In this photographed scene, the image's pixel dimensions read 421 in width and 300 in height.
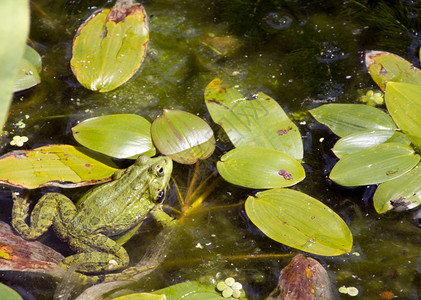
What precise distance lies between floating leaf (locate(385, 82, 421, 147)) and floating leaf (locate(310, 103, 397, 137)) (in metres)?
0.06

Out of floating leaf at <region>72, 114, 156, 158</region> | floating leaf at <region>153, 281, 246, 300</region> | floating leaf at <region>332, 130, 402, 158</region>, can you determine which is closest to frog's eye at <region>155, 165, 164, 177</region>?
floating leaf at <region>72, 114, 156, 158</region>

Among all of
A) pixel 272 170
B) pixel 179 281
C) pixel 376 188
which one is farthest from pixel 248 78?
pixel 179 281

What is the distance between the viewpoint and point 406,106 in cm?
230

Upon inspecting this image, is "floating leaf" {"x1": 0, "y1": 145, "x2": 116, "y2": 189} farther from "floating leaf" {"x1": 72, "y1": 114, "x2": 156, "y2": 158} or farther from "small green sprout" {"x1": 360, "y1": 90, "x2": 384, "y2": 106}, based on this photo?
"small green sprout" {"x1": 360, "y1": 90, "x2": 384, "y2": 106}

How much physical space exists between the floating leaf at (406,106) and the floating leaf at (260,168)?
655 millimetres

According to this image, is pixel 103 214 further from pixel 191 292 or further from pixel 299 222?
pixel 299 222

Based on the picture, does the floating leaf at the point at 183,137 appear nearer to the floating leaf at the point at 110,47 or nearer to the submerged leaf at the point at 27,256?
the floating leaf at the point at 110,47

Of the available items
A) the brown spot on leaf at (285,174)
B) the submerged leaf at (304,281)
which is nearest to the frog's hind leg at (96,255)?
the submerged leaf at (304,281)

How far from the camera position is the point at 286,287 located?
1.91m

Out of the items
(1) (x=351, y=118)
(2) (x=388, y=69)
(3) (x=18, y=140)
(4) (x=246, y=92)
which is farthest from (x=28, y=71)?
(2) (x=388, y=69)

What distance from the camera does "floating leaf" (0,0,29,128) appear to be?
0.77 m

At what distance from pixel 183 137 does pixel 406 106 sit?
1.30 meters

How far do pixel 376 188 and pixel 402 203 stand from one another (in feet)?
0.59

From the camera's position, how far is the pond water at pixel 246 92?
206cm
